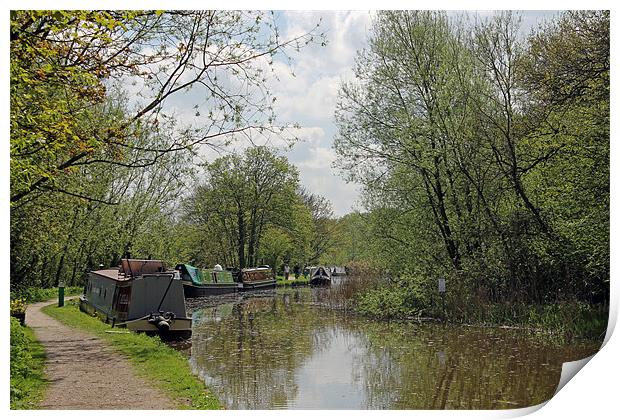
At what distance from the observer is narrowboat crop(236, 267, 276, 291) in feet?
95.2

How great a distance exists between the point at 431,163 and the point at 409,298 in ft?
9.72

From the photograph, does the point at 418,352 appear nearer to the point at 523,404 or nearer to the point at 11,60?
the point at 523,404

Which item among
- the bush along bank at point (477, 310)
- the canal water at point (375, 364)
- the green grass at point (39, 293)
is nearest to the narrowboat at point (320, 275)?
the bush along bank at point (477, 310)

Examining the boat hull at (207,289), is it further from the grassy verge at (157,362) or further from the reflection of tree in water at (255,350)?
the grassy verge at (157,362)

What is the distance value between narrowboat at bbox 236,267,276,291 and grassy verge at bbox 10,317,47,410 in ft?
64.6

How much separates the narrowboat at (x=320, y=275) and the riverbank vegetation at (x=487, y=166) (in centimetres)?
1691

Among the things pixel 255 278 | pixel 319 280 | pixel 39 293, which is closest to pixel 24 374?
pixel 39 293

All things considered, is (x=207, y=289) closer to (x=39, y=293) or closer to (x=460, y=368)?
(x=39, y=293)

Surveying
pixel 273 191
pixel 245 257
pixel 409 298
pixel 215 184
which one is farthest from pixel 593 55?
pixel 245 257

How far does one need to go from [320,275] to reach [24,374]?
89.4 ft

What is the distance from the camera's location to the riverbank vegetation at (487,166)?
36.4 feet

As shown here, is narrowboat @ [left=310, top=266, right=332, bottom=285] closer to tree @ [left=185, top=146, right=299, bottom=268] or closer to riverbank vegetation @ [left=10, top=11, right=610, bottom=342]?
tree @ [left=185, top=146, right=299, bottom=268]

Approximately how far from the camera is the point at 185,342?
41.8 ft
